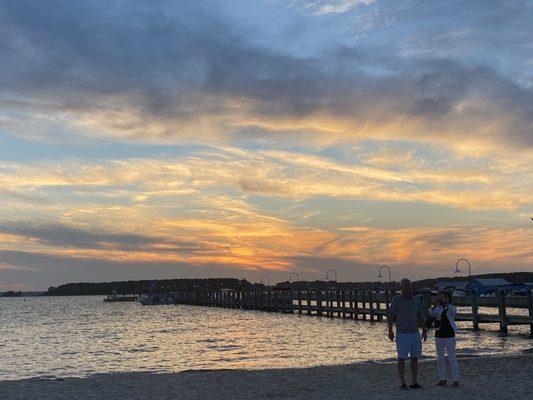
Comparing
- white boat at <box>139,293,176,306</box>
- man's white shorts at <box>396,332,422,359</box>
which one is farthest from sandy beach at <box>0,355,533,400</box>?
white boat at <box>139,293,176,306</box>

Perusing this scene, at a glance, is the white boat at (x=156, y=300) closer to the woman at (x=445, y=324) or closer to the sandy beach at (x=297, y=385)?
the sandy beach at (x=297, y=385)

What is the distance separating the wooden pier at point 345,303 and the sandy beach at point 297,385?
232cm

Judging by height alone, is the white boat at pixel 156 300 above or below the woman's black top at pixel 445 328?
above

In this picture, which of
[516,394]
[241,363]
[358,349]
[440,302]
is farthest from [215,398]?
[358,349]

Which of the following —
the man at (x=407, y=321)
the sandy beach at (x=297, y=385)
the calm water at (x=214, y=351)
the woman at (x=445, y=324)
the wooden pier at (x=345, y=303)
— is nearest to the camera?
the man at (x=407, y=321)

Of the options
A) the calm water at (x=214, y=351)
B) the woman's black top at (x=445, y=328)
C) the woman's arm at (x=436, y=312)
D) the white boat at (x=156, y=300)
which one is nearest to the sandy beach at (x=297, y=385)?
the woman's black top at (x=445, y=328)

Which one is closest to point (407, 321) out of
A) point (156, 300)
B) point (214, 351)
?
point (214, 351)

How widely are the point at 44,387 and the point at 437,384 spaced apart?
10199 millimetres

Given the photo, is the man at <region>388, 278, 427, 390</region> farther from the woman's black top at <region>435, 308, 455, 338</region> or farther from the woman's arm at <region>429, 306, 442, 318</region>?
the woman's black top at <region>435, 308, 455, 338</region>

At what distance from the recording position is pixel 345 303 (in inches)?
3844

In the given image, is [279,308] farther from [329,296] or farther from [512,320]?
[512,320]

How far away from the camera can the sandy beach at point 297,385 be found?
13961mm

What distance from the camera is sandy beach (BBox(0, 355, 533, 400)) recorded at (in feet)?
45.8

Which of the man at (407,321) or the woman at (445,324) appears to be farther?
the woman at (445,324)
